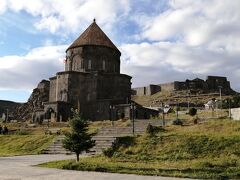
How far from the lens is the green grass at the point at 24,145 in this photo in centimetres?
2644

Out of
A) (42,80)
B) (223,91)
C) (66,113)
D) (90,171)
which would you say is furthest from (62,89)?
(223,91)

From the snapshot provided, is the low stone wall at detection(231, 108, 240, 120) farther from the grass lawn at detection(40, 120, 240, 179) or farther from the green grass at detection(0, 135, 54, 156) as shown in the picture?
the green grass at detection(0, 135, 54, 156)

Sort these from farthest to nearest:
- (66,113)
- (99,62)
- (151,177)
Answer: (99,62) < (66,113) < (151,177)

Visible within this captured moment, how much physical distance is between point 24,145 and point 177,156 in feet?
44.7

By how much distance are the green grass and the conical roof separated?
2569 centimetres

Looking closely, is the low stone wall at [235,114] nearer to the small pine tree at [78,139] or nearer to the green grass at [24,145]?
the green grass at [24,145]

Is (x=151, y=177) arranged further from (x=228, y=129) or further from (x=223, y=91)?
(x=223, y=91)

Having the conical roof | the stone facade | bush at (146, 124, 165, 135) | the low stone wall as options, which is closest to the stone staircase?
bush at (146, 124, 165, 135)

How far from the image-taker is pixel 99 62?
53.6 metres

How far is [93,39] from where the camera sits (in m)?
55.0

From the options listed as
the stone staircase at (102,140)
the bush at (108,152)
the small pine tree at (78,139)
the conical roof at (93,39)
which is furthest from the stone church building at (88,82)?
the small pine tree at (78,139)

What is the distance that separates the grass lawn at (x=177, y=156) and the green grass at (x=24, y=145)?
6937 millimetres

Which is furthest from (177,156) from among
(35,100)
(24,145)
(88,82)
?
(35,100)

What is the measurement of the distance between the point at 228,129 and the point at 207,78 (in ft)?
222
